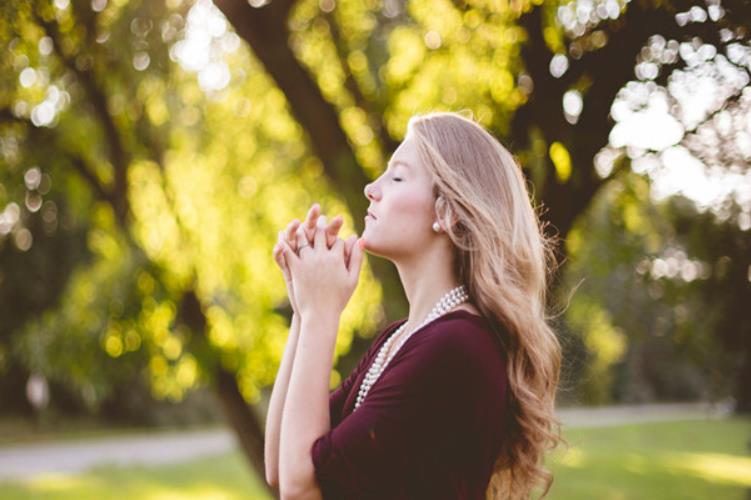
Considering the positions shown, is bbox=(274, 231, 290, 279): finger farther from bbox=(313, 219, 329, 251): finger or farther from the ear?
the ear

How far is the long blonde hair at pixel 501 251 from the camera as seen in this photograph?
6.09ft

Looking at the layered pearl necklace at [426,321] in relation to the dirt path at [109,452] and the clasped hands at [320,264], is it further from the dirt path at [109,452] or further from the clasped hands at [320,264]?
the dirt path at [109,452]

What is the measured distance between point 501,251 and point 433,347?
13.3 inches

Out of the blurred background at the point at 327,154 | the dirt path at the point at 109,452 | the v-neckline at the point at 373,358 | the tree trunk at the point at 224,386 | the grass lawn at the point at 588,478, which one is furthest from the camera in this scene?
the dirt path at the point at 109,452

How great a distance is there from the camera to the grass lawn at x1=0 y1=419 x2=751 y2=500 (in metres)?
12.8

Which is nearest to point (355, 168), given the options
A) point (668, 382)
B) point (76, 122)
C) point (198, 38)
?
point (198, 38)

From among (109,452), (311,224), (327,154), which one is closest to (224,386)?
(327,154)

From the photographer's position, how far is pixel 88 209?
24.4 ft

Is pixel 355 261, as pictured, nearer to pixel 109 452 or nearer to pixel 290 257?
pixel 290 257

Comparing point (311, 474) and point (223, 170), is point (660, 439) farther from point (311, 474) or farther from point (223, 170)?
point (311, 474)

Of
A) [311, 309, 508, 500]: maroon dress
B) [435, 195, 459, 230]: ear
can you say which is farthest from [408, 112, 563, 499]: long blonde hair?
[311, 309, 508, 500]: maroon dress

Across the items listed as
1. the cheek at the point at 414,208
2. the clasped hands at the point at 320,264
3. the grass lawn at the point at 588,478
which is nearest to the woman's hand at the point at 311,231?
the clasped hands at the point at 320,264

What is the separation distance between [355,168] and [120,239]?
2797 millimetres

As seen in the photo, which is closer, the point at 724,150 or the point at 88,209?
the point at 724,150
